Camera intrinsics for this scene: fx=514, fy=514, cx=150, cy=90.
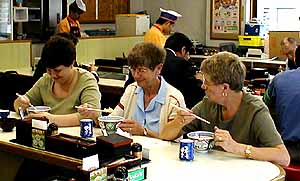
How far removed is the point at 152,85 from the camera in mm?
2902

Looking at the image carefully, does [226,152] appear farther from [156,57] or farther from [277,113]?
[277,113]

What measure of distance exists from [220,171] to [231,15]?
257 inches

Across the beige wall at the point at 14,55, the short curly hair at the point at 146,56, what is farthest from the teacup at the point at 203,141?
the beige wall at the point at 14,55

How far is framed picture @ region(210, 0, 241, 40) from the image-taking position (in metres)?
8.41

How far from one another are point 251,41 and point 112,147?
615 centimetres

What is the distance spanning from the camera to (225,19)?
855cm

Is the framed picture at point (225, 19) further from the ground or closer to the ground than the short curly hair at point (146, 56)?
further from the ground

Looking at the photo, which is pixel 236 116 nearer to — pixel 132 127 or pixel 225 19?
pixel 132 127

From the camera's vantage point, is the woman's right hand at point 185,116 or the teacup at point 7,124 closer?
the woman's right hand at point 185,116

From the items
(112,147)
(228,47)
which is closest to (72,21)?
(228,47)

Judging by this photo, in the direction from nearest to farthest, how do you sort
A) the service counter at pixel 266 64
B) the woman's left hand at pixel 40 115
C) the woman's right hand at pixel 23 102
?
the woman's left hand at pixel 40 115, the woman's right hand at pixel 23 102, the service counter at pixel 266 64

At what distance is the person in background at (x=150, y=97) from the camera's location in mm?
2809

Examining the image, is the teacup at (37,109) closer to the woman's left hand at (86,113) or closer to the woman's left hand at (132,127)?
the woman's left hand at (86,113)

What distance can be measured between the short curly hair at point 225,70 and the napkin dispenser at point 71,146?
2.17ft
